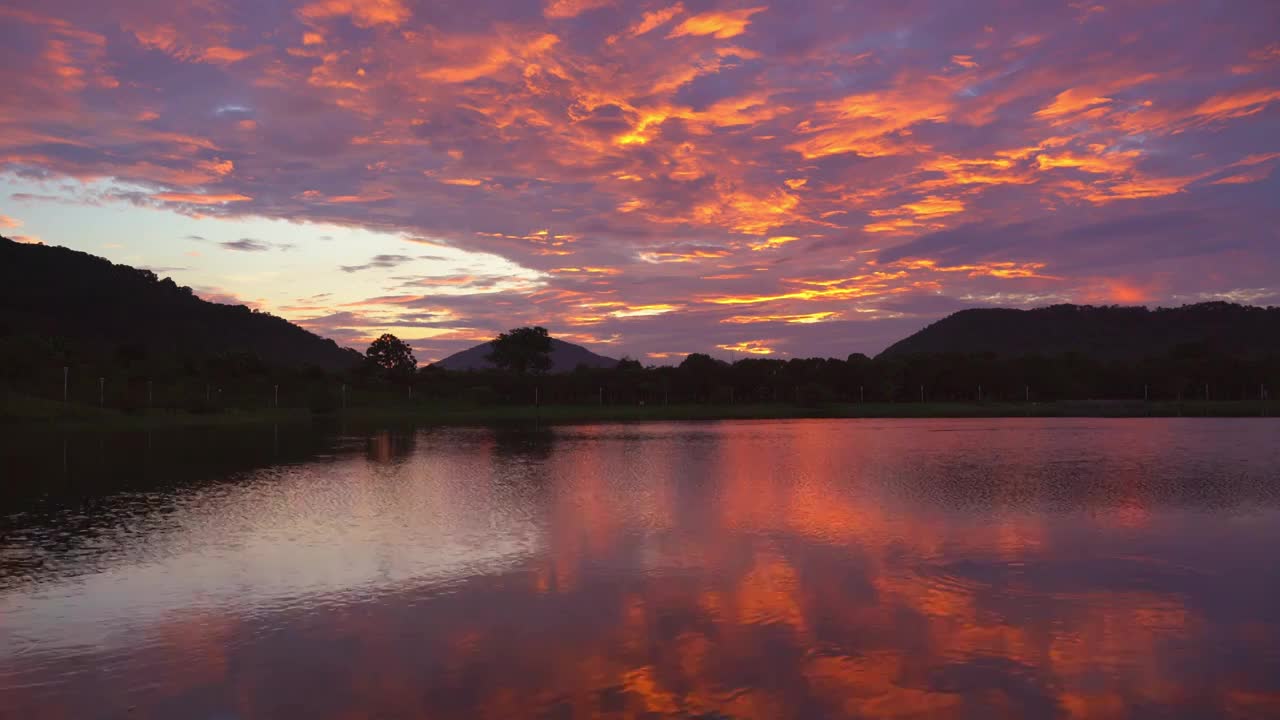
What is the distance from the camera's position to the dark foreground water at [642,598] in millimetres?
11461

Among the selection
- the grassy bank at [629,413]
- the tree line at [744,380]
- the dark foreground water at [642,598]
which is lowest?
the dark foreground water at [642,598]

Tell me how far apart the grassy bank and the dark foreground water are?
204ft

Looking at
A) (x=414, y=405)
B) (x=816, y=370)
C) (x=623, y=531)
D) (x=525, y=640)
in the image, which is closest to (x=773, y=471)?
(x=623, y=531)

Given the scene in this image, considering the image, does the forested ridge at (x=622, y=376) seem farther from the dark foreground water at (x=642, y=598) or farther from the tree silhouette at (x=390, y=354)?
the dark foreground water at (x=642, y=598)

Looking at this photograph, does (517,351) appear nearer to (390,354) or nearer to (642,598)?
(390,354)

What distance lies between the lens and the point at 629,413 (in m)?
132

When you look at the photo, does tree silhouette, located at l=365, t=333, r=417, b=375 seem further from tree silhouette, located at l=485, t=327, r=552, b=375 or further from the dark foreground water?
the dark foreground water

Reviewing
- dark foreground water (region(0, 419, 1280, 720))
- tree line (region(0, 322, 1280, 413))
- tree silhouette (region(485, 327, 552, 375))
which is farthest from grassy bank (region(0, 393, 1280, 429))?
dark foreground water (region(0, 419, 1280, 720))

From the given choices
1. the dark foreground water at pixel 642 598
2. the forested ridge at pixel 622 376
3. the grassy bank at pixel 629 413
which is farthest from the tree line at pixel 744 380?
the dark foreground water at pixel 642 598

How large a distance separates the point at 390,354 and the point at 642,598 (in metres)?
188

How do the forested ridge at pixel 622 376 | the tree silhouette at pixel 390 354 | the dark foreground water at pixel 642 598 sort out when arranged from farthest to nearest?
the tree silhouette at pixel 390 354 < the forested ridge at pixel 622 376 < the dark foreground water at pixel 642 598

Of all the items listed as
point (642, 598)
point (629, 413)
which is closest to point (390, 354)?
point (629, 413)

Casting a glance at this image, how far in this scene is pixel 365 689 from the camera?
1175cm

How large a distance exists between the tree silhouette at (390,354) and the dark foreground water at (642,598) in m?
157
